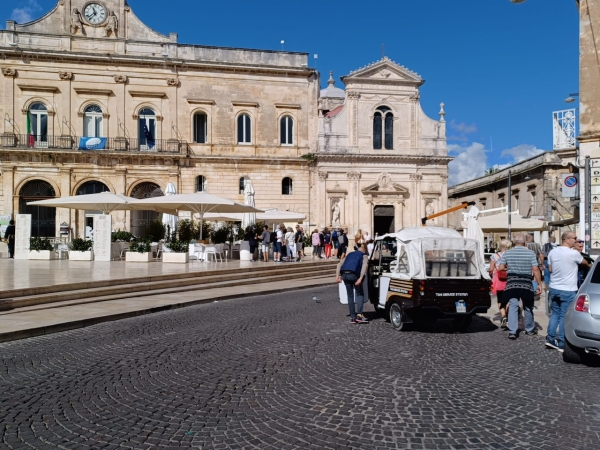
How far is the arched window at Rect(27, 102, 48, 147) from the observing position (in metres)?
33.6

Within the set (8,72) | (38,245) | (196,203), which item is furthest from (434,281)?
(8,72)

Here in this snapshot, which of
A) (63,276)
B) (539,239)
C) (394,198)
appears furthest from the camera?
(394,198)

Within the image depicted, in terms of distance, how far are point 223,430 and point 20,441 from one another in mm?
1658

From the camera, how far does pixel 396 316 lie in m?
9.74

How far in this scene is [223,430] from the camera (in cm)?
468

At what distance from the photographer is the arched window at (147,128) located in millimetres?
35219

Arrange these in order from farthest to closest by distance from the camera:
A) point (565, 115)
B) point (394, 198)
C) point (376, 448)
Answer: point (394, 198)
point (565, 115)
point (376, 448)

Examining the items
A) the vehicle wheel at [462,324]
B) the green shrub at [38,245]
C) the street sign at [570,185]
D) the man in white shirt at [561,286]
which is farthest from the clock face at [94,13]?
the man in white shirt at [561,286]

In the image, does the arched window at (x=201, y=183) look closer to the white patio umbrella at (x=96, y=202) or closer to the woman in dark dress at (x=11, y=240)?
the white patio umbrella at (x=96, y=202)

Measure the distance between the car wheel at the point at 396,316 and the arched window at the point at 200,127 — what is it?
28.6 meters

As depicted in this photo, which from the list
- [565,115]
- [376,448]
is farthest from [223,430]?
[565,115]

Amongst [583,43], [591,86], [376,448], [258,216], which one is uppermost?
[583,43]

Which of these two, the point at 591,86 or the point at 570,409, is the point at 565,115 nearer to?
the point at 591,86

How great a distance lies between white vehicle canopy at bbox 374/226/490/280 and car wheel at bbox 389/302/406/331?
1.78ft
